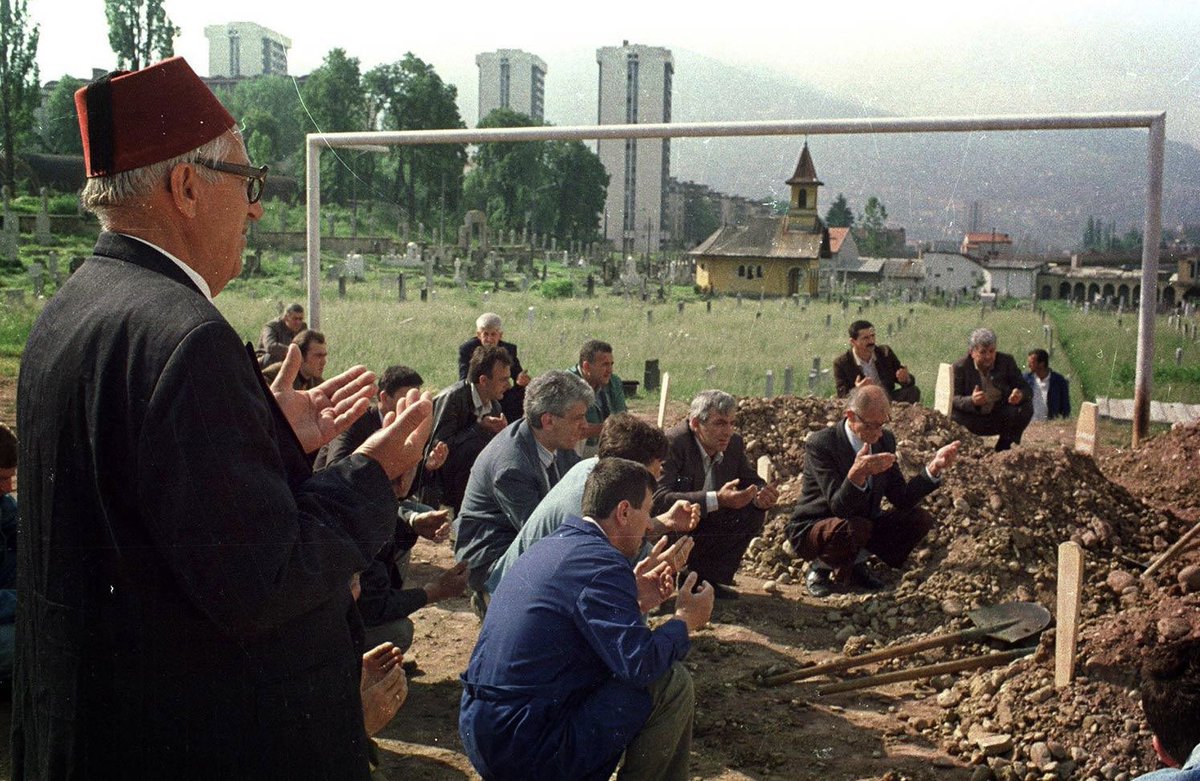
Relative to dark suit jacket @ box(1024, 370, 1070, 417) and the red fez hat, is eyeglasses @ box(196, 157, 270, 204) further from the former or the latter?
dark suit jacket @ box(1024, 370, 1070, 417)

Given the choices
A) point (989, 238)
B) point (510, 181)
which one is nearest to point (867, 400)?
point (989, 238)

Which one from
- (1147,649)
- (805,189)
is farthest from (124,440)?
(805,189)

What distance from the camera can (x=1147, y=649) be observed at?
4832 mm

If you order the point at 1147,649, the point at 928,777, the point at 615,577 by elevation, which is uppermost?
the point at 615,577

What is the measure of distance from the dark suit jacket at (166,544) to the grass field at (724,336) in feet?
27.7

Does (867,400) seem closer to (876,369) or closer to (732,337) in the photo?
(876,369)

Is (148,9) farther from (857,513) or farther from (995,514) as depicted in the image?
(995,514)

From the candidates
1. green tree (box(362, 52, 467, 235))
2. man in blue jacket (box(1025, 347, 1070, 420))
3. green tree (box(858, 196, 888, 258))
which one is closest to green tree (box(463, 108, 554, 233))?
green tree (box(362, 52, 467, 235))

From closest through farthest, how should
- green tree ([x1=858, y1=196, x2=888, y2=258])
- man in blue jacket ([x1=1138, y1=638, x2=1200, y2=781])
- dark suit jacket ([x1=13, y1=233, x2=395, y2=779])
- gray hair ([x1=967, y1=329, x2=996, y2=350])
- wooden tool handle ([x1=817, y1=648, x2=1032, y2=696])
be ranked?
dark suit jacket ([x1=13, y1=233, x2=395, y2=779]) → man in blue jacket ([x1=1138, y1=638, x2=1200, y2=781]) → wooden tool handle ([x1=817, y1=648, x2=1032, y2=696]) → gray hair ([x1=967, y1=329, x2=996, y2=350]) → green tree ([x1=858, y1=196, x2=888, y2=258])

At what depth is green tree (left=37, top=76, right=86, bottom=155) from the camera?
1034 centimetres

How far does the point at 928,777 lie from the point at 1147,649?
1.08 metres

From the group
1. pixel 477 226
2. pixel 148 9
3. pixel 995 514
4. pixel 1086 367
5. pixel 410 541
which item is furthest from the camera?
pixel 477 226

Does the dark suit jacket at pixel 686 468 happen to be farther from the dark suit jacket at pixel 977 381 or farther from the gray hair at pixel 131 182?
the gray hair at pixel 131 182

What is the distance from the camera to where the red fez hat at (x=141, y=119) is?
6.06 feet
